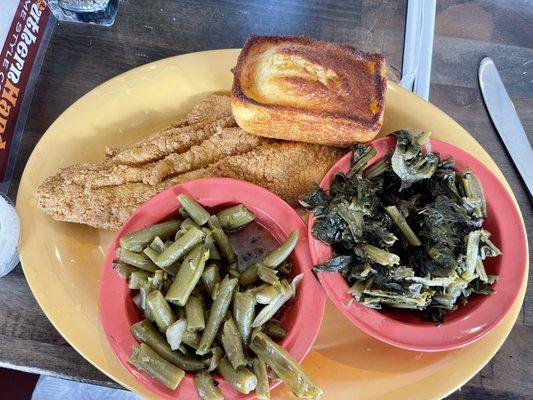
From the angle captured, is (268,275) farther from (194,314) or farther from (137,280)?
(137,280)

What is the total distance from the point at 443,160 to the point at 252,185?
68 centimetres

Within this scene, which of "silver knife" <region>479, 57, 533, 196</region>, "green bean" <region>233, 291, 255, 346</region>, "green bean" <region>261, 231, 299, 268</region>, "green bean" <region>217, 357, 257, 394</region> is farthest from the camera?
"silver knife" <region>479, 57, 533, 196</region>

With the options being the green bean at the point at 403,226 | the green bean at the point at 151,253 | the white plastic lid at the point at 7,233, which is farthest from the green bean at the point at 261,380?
the white plastic lid at the point at 7,233

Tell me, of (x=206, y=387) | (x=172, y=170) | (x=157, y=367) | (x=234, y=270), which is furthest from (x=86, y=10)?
(x=206, y=387)

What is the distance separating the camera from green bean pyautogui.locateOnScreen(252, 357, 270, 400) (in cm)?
146

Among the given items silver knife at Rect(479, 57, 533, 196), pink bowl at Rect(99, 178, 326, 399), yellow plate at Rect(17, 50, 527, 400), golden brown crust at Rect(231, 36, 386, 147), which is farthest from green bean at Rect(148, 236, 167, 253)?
silver knife at Rect(479, 57, 533, 196)

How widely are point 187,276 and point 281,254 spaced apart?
31 cm

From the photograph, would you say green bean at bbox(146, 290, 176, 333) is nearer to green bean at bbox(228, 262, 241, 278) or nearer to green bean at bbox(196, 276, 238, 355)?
green bean at bbox(196, 276, 238, 355)

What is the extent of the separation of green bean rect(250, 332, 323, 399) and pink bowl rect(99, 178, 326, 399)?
53mm

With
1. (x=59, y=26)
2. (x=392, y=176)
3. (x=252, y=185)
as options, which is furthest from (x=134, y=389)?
(x=59, y=26)

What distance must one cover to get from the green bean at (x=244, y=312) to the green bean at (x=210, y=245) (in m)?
0.19

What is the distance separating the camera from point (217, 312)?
61.8 inches

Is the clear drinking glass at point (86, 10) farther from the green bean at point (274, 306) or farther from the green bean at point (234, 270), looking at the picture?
the green bean at point (274, 306)

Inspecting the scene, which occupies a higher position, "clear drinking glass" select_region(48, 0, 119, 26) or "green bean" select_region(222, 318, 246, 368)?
"clear drinking glass" select_region(48, 0, 119, 26)
